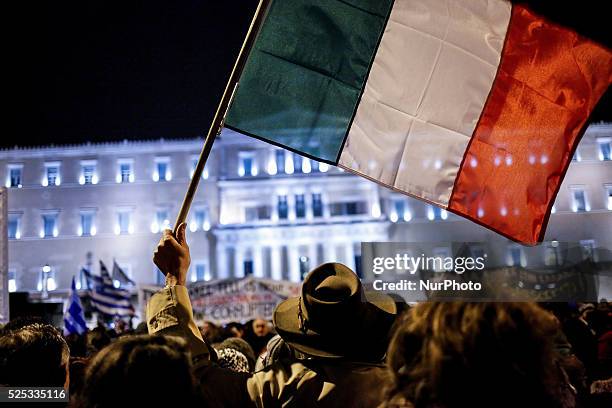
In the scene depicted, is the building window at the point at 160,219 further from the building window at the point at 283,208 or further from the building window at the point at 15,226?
the building window at the point at 15,226

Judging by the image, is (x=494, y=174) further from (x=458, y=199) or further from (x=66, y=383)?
(x=66, y=383)

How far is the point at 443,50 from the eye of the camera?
3.71 metres

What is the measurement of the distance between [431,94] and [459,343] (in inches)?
97.4

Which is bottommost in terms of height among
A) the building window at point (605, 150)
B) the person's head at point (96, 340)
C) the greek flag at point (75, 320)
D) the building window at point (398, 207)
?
the greek flag at point (75, 320)

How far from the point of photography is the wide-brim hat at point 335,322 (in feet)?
6.68

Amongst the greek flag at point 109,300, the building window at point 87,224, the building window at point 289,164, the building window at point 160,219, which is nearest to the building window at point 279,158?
the building window at point 289,164

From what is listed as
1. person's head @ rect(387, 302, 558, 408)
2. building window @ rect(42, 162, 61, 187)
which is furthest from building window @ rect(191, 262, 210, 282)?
person's head @ rect(387, 302, 558, 408)

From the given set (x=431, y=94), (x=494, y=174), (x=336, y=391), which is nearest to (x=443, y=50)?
(x=431, y=94)

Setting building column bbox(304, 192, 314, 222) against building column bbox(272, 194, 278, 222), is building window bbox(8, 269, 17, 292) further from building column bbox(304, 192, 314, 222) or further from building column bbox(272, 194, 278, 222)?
building column bbox(304, 192, 314, 222)

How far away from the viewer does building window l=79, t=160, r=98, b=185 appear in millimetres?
45281

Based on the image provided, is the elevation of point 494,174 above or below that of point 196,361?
above

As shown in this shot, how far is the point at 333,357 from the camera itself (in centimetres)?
203

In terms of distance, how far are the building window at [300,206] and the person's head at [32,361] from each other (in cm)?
4148

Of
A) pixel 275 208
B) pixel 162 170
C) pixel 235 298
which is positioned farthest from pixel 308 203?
pixel 235 298
